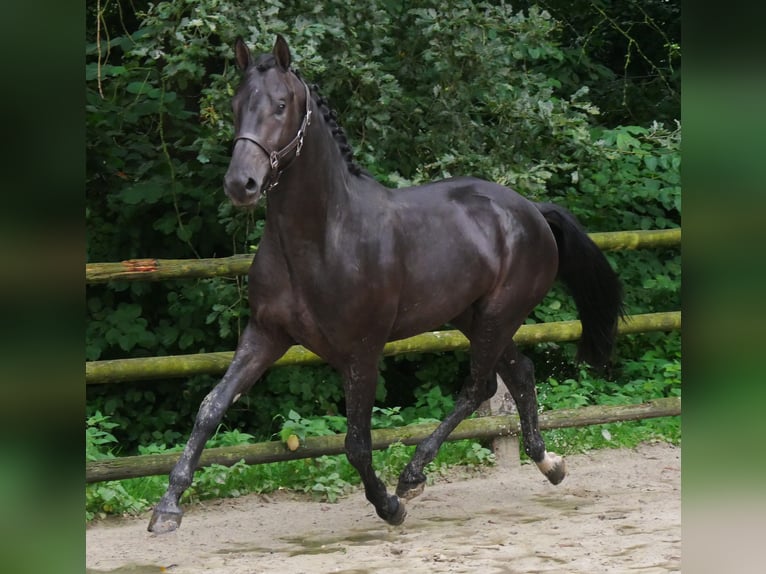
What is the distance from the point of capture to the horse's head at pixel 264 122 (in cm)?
361

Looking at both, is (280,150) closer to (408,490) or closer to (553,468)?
(408,490)

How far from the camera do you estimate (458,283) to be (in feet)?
15.3

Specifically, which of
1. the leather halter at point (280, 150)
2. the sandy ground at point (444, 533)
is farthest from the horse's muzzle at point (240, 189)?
the sandy ground at point (444, 533)

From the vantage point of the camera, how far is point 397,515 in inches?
179

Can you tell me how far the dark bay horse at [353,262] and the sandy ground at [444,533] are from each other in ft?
0.94

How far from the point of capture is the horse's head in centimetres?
361

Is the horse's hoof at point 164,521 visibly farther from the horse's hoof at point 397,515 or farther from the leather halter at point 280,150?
the leather halter at point 280,150

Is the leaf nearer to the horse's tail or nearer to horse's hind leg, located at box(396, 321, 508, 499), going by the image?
horse's hind leg, located at box(396, 321, 508, 499)

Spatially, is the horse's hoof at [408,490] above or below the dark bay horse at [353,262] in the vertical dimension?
below

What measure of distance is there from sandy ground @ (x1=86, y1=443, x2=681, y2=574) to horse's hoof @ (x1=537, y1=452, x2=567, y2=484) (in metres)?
0.12

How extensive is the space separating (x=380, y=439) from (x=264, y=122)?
7.75ft

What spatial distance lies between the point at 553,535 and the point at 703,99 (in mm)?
3940

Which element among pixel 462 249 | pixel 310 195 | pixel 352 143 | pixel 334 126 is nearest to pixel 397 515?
pixel 462 249

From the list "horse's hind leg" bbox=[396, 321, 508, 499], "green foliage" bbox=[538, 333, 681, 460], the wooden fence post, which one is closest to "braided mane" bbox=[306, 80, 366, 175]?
"horse's hind leg" bbox=[396, 321, 508, 499]
